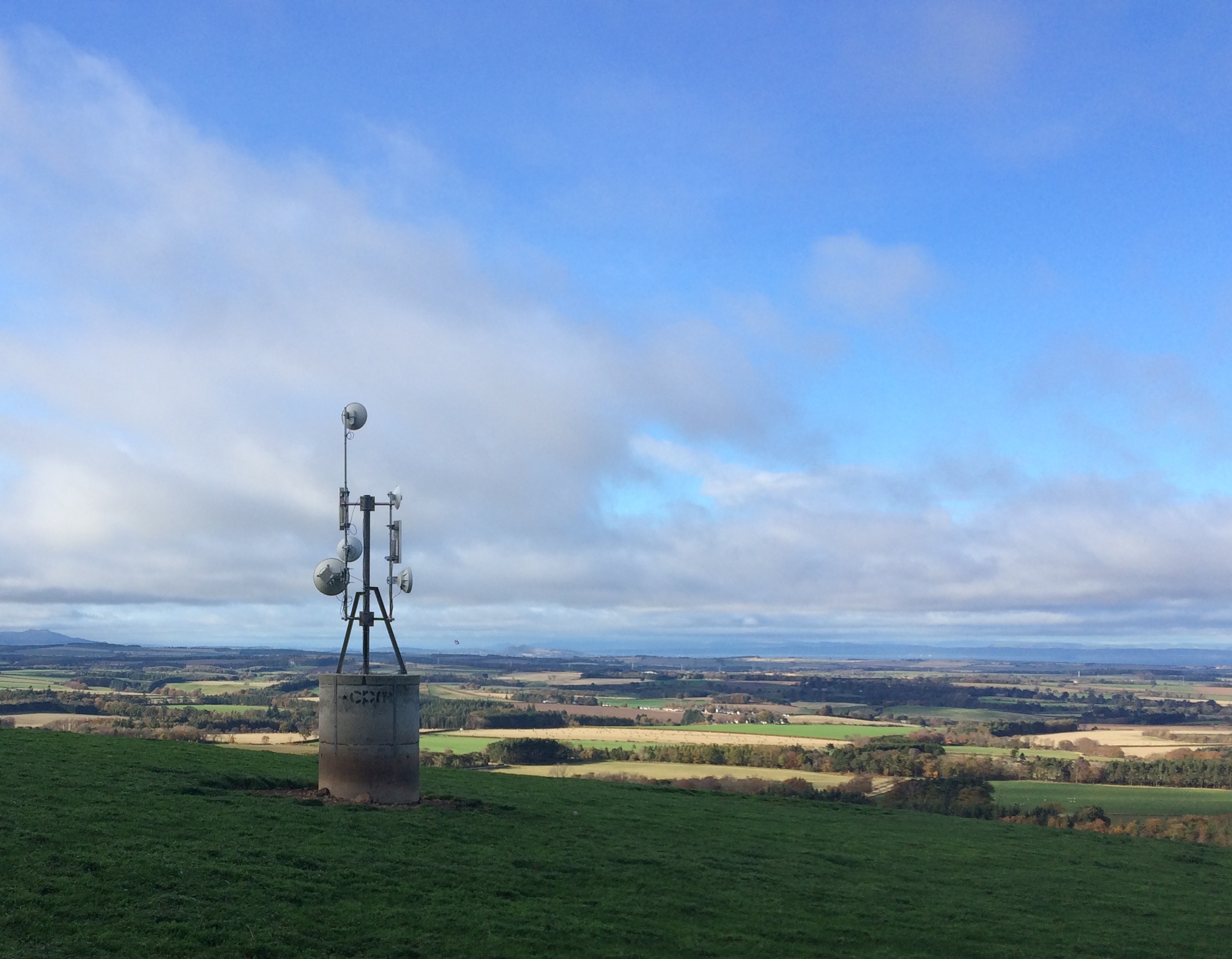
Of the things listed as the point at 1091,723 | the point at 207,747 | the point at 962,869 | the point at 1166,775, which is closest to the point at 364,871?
the point at 962,869

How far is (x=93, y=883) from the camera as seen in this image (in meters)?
14.6

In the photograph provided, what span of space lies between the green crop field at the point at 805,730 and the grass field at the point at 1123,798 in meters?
37.3

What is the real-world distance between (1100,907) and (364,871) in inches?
643

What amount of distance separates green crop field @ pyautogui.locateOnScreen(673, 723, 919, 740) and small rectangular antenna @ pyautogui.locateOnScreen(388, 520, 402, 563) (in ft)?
277

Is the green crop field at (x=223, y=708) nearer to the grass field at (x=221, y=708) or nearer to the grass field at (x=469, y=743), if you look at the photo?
the grass field at (x=221, y=708)

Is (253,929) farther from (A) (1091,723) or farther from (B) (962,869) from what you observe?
(A) (1091,723)

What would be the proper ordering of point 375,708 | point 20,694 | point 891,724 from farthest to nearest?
point 891,724, point 20,694, point 375,708

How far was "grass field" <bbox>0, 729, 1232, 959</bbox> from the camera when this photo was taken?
14.4 meters

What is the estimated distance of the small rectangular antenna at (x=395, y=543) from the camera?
28234mm

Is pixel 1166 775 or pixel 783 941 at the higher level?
pixel 783 941

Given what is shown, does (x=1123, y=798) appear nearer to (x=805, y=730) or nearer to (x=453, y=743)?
(x=453, y=743)

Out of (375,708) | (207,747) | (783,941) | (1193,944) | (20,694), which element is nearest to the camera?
(783,941)

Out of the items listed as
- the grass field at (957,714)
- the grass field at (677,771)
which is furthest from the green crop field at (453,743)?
the grass field at (957,714)

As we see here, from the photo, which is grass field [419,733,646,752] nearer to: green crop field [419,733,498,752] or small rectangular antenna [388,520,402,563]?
green crop field [419,733,498,752]
